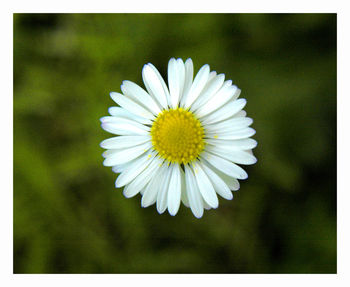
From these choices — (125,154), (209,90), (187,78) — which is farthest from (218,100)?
(125,154)

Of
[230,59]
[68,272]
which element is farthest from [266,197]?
[68,272]

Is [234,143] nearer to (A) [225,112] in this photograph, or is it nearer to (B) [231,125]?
(B) [231,125]

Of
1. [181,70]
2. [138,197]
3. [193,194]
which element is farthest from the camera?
[138,197]

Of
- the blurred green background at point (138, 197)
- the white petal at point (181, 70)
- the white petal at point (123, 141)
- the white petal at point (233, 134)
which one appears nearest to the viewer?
the white petal at point (233, 134)

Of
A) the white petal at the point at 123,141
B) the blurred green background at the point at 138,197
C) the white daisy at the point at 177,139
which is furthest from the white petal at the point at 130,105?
the blurred green background at the point at 138,197

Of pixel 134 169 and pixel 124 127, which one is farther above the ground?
pixel 124 127

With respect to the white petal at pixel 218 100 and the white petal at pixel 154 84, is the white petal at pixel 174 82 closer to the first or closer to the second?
the white petal at pixel 154 84
